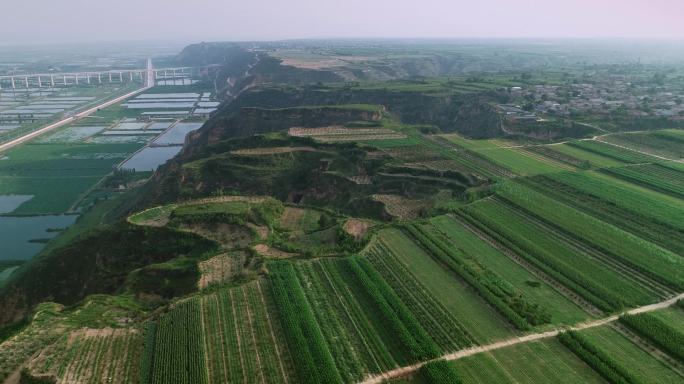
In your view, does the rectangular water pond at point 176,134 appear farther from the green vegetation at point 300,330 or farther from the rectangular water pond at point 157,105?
the green vegetation at point 300,330

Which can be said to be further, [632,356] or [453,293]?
[453,293]

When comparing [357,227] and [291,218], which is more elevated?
[357,227]

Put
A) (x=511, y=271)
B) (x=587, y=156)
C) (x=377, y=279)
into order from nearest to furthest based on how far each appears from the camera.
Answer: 1. (x=377, y=279)
2. (x=511, y=271)
3. (x=587, y=156)

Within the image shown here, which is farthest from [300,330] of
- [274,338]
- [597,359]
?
[597,359]

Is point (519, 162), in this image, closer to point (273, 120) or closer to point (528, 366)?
point (528, 366)

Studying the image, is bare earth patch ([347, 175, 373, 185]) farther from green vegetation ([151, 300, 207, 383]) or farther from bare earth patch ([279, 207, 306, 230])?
green vegetation ([151, 300, 207, 383])

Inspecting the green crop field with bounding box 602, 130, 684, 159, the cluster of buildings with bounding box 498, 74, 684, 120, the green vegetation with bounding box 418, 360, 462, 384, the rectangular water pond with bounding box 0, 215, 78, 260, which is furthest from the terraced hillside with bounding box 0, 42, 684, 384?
the cluster of buildings with bounding box 498, 74, 684, 120

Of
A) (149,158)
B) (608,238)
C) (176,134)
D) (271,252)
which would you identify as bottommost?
(149,158)
